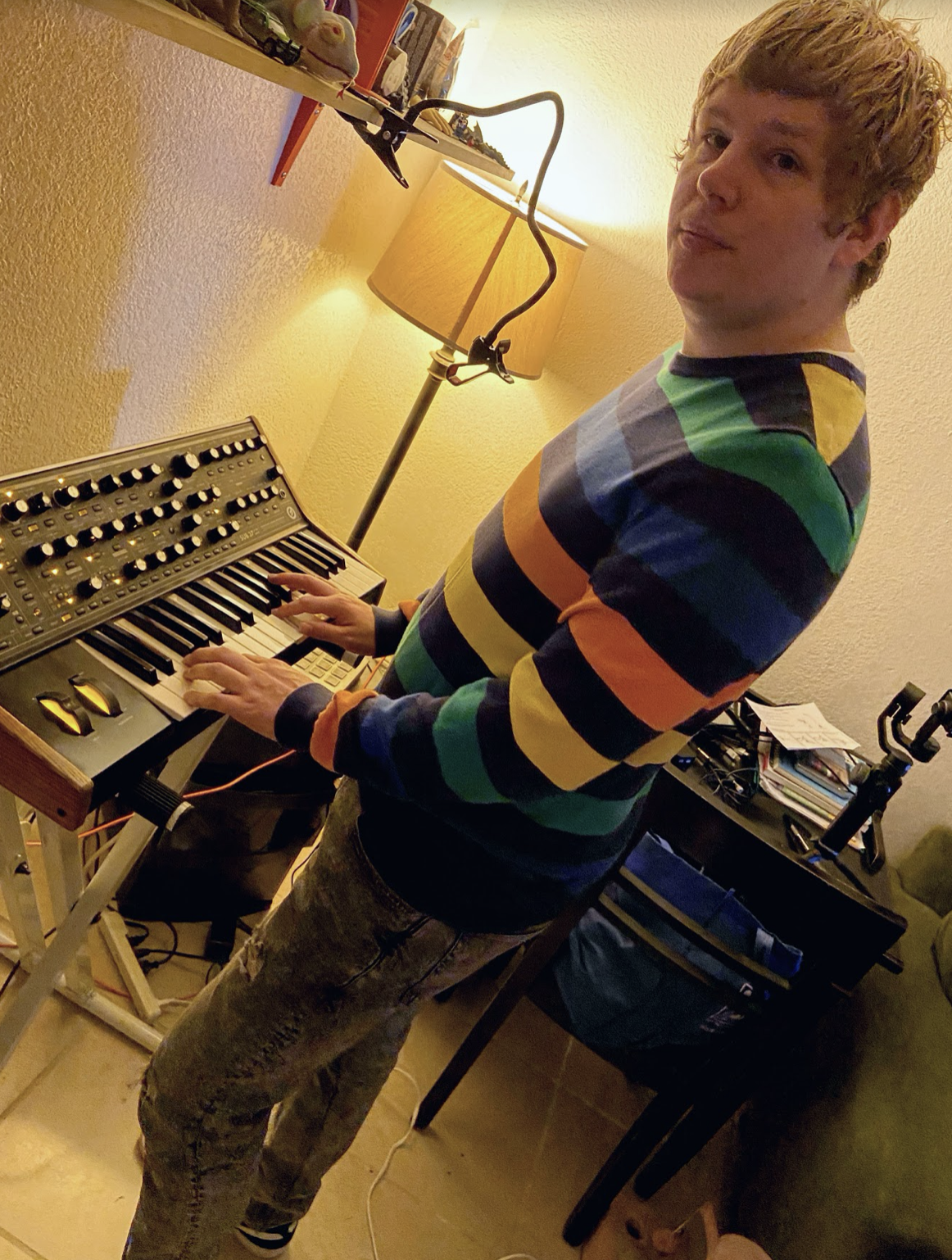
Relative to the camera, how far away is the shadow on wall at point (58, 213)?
38.9 inches

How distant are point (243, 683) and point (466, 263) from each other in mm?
1070

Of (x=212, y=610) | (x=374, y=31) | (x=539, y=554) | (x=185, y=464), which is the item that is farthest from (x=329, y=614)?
(x=374, y=31)

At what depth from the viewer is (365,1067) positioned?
1.16m

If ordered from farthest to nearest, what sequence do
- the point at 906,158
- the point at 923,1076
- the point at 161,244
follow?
the point at 923,1076
the point at 161,244
the point at 906,158

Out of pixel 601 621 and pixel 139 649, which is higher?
pixel 601 621

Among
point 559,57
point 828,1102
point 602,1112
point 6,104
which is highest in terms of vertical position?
point 559,57

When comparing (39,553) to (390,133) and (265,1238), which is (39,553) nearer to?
(390,133)

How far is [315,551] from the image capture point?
144cm

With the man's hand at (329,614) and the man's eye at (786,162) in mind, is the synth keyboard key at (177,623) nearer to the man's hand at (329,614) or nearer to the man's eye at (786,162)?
the man's hand at (329,614)

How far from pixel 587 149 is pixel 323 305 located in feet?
2.16

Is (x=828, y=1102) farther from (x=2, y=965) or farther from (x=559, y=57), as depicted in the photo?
(x=559, y=57)

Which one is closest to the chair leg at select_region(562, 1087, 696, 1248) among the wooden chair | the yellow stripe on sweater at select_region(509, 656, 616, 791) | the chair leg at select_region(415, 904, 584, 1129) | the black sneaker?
the wooden chair

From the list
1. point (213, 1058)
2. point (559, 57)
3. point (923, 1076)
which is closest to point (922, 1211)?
point (923, 1076)

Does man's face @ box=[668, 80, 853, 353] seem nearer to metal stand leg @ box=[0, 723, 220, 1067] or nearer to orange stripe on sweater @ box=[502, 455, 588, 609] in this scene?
orange stripe on sweater @ box=[502, 455, 588, 609]
